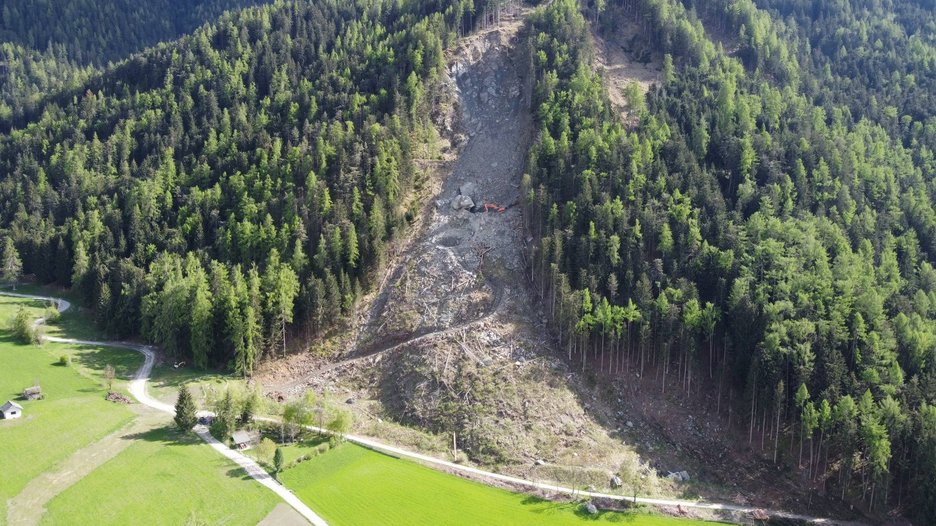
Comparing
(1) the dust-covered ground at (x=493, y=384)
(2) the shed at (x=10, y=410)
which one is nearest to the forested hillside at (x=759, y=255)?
(1) the dust-covered ground at (x=493, y=384)

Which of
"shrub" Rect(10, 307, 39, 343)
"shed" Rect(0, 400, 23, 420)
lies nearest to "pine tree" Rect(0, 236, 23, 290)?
"shrub" Rect(10, 307, 39, 343)

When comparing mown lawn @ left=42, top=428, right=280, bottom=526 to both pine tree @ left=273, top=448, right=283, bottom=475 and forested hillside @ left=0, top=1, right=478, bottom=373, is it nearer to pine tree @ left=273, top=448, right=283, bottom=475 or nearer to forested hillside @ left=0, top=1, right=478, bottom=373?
pine tree @ left=273, top=448, right=283, bottom=475

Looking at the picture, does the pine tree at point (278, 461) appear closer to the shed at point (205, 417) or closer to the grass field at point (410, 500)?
the grass field at point (410, 500)

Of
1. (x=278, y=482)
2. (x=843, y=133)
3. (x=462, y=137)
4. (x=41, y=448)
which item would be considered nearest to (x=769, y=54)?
(x=843, y=133)

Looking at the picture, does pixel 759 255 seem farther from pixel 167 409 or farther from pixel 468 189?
pixel 167 409

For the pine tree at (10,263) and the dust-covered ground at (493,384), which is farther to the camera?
the pine tree at (10,263)

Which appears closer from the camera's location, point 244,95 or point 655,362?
point 655,362

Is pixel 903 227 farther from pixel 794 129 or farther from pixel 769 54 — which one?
pixel 769 54
